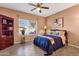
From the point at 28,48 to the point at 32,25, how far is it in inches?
25.0

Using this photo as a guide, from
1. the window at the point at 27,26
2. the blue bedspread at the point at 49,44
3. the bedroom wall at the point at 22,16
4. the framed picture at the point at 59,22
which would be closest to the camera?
the window at the point at 27,26

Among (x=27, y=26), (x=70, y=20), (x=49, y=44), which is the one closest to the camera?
(x=27, y=26)

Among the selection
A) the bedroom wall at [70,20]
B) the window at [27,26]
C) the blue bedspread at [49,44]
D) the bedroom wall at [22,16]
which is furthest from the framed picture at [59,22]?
the window at [27,26]

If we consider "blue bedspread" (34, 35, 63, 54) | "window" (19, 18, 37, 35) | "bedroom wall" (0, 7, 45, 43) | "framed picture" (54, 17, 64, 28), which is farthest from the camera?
"blue bedspread" (34, 35, 63, 54)

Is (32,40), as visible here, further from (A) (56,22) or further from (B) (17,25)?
(A) (56,22)

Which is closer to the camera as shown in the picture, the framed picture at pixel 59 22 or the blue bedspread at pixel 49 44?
the framed picture at pixel 59 22

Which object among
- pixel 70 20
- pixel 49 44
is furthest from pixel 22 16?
pixel 49 44

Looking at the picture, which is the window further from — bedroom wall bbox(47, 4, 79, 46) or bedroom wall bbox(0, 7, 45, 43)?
bedroom wall bbox(47, 4, 79, 46)

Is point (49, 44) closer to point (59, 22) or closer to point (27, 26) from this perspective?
point (59, 22)

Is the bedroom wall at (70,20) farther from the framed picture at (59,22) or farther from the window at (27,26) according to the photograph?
the window at (27,26)

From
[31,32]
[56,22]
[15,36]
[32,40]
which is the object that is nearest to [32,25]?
[31,32]

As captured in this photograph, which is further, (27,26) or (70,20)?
(70,20)

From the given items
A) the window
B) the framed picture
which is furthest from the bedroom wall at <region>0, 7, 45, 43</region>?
the framed picture

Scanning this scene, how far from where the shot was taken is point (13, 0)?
1.49m
